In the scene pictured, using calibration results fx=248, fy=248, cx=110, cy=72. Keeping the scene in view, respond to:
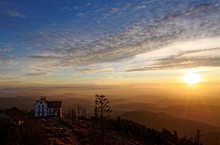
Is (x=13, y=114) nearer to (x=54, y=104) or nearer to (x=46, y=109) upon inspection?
(x=46, y=109)

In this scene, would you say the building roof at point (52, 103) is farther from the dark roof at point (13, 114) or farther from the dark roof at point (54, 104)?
the dark roof at point (13, 114)

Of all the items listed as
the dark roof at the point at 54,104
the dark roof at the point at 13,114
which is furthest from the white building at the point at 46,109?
the dark roof at the point at 13,114

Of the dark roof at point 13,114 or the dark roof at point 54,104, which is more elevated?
the dark roof at point 54,104

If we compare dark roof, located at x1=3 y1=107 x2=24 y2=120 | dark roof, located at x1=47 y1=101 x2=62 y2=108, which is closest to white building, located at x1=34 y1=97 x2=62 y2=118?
dark roof, located at x1=47 y1=101 x2=62 y2=108

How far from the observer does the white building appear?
90.4m

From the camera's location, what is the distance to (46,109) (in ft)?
300

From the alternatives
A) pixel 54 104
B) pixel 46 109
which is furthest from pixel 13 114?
pixel 54 104

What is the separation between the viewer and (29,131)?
28812 millimetres

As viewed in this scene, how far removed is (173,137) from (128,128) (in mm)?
14166

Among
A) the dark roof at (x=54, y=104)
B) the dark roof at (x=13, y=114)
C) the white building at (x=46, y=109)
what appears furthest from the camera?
the dark roof at (x=54, y=104)

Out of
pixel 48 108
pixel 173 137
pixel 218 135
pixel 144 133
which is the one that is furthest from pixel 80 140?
pixel 218 135

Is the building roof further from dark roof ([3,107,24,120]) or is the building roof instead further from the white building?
dark roof ([3,107,24,120])

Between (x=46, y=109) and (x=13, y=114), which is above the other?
(x=46, y=109)

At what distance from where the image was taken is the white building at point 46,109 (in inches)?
3561
